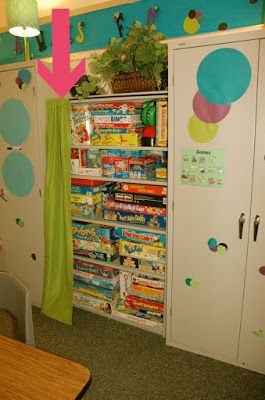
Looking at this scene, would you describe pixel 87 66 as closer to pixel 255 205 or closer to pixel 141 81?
pixel 141 81

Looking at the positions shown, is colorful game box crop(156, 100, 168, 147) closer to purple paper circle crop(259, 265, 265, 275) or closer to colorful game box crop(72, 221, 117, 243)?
colorful game box crop(72, 221, 117, 243)

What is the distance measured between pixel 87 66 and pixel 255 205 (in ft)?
5.74

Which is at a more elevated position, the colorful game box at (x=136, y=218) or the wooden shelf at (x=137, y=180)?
the wooden shelf at (x=137, y=180)

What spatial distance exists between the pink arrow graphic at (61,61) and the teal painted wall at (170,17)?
7 centimetres

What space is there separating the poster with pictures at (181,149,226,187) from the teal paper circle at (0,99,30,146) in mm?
1314

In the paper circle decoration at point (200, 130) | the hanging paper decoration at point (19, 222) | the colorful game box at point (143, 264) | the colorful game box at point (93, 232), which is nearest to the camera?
the paper circle decoration at point (200, 130)

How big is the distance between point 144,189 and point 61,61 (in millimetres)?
1353

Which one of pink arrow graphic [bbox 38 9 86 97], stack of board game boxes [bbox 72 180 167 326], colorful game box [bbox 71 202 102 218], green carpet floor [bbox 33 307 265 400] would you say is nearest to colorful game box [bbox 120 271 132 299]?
stack of board game boxes [bbox 72 180 167 326]

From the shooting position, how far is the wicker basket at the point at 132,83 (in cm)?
188

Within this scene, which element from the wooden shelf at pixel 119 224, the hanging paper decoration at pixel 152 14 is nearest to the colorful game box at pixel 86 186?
the wooden shelf at pixel 119 224

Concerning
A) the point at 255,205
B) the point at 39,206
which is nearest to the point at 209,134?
the point at 255,205

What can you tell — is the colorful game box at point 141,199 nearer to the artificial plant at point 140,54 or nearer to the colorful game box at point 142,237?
the colorful game box at point 142,237

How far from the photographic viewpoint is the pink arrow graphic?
7.69 ft

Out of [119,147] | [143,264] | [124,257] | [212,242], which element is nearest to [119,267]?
[124,257]
